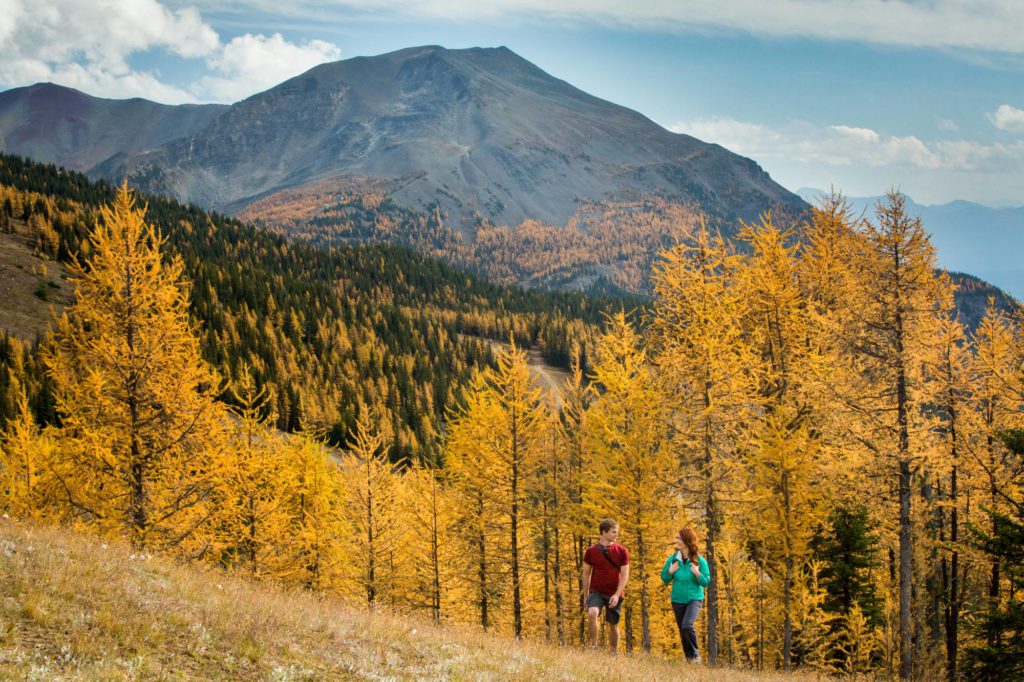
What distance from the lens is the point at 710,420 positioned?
671 inches

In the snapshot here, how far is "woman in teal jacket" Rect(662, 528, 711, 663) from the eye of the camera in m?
11.2

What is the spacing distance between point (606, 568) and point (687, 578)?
1.73m

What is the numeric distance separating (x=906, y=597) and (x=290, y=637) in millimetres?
16347

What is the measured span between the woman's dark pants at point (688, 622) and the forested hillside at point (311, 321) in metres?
42.0

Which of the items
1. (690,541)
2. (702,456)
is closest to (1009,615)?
(702,456)

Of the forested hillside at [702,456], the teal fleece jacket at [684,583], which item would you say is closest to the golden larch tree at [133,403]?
the forested hillside at [702,456]

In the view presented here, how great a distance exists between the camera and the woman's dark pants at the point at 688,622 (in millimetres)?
11398

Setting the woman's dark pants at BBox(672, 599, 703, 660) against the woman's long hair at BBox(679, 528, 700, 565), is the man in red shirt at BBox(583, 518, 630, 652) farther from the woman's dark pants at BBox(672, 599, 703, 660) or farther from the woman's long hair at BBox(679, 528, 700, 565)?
the woman's dark pants at BBox(672, 599, 703, 660)

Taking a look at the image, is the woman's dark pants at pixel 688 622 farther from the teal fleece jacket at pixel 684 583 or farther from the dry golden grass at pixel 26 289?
the dry golden grass at pixel 26 289

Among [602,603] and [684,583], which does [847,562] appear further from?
[602,603]

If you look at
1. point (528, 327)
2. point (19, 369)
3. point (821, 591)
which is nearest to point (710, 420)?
point (821, 591)

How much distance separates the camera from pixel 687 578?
37.2 feet

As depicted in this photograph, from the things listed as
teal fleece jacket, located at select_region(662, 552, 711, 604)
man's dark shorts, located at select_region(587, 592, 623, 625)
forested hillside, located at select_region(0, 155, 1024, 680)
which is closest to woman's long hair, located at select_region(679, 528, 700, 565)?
teal fleece jacket, located at select_region(662, 552, 711, 604)

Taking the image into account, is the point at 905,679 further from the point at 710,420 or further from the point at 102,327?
the point at 102,327
